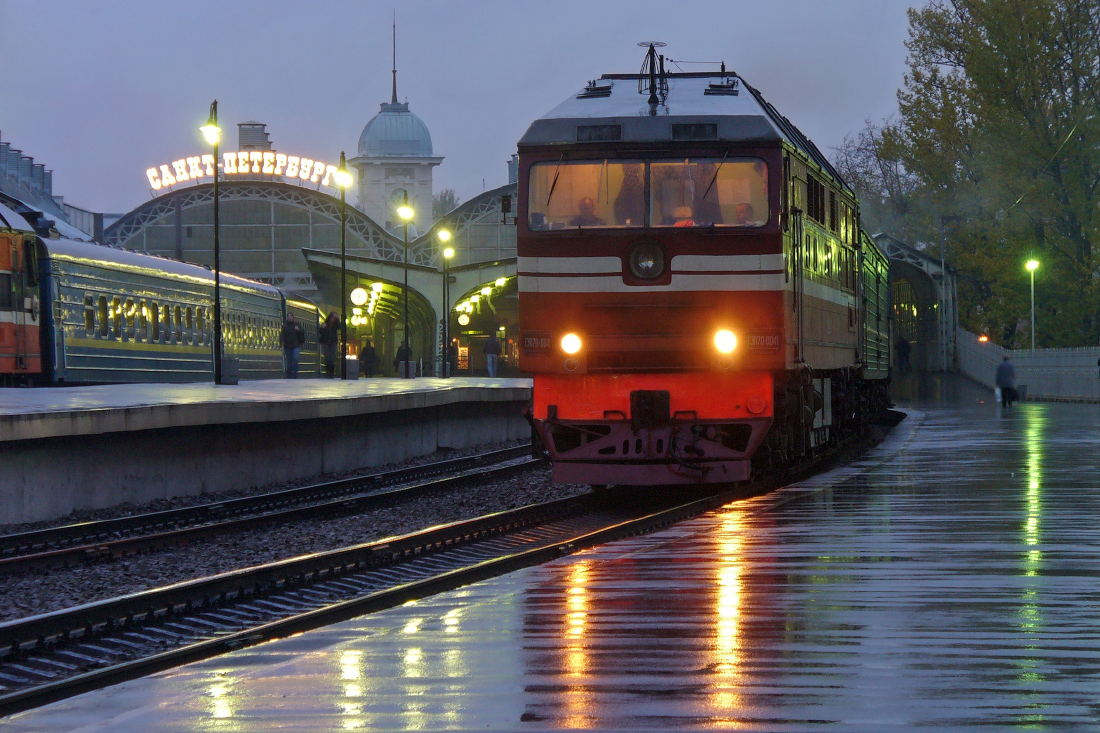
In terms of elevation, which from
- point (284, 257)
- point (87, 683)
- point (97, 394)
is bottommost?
point (87, 683)

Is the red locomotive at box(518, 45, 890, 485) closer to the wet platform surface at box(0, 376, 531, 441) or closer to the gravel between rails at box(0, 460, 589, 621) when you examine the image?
the gravel between rails at box(0, 460, 589, 621)

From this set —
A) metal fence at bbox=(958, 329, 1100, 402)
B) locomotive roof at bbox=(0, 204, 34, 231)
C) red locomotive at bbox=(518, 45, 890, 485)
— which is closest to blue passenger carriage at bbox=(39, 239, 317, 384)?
locomotive roof at bbox=(0, 204, 34, 231)

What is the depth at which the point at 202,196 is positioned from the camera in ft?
240

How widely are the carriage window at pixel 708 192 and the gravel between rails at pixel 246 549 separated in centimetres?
402

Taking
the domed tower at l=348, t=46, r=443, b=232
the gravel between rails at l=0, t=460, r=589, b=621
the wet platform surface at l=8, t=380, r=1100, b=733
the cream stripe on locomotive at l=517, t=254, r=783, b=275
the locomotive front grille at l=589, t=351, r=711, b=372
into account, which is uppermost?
the domed tower at l=348, t=46, r=443, b=232

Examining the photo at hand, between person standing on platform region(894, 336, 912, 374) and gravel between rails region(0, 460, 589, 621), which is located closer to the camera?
gravel between rails region(0, 460, 589, 621)

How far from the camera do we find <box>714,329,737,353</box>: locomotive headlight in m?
13.0

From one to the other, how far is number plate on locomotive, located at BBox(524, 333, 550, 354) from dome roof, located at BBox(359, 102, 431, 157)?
108 metres

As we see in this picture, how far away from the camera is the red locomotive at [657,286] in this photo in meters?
13.0

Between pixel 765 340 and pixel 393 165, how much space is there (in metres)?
109

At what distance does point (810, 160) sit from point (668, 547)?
711 cm

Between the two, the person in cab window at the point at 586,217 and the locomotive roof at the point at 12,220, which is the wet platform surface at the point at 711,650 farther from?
the locomotive roof at the point at 12,220

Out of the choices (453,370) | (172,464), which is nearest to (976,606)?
(172,464)

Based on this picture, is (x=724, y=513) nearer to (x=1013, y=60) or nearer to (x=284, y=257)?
(x=1013, y=60)
